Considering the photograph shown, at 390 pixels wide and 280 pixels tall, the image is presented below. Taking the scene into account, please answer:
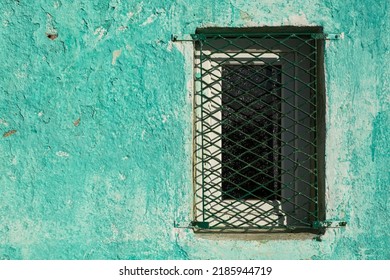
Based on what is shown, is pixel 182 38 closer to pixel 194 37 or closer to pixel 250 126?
pixel 194 37

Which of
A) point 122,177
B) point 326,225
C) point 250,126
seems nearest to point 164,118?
point 122,177

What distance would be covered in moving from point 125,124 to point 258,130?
75cm

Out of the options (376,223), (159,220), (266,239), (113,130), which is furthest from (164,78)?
(376,223)

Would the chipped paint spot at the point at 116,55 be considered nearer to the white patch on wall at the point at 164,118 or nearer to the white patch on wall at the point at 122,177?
the white patch on wall at the point at 164,118

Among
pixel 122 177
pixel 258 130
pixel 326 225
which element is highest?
pixel 258 130

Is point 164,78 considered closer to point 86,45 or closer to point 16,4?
point 86,45

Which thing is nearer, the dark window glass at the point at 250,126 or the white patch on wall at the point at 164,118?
the white patch on wall at the point at 164,118

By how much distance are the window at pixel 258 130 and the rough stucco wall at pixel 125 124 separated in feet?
0.40

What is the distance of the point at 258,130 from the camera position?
Result: 373 cm

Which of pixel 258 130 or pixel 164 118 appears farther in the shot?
pixel 258 130

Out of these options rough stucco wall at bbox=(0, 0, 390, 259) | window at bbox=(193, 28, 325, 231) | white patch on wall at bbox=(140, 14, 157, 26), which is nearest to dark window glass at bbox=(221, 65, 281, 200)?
window at bbox=(193, 28, 325, 231)

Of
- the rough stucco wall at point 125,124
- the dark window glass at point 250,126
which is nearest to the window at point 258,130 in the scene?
the dark window glass at point 250,126

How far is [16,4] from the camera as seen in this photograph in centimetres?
360

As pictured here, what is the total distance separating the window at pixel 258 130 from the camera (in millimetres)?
3684
